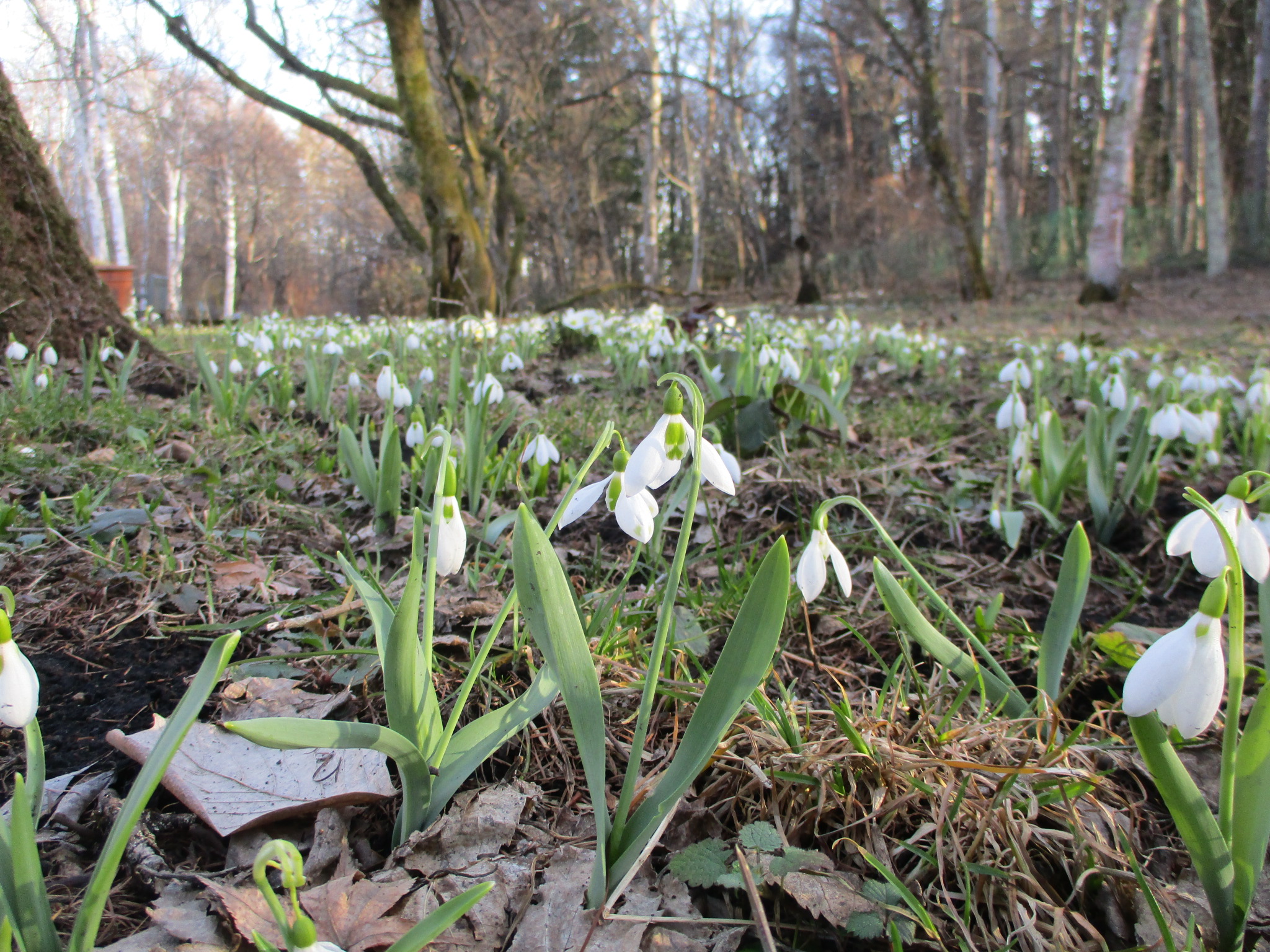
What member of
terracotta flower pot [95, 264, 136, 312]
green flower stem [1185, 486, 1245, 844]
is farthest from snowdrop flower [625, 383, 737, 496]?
terracotta flower pot [95, 264, 136, 312]

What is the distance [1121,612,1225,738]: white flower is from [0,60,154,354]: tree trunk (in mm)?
3900

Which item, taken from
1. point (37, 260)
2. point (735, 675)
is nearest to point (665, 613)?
point (735, 675)

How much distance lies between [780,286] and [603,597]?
22.5 metres

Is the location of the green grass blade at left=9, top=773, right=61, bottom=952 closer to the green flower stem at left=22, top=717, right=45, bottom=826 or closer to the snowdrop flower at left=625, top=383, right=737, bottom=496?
the green flower stem at left=22, top=717, right=45, bottom=826

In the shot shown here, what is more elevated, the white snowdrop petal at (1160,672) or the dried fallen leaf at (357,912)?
the white snowdrop petal at (1160,672)

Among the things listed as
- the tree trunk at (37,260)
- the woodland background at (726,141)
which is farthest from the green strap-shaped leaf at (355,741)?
the woodland background at (726,141)

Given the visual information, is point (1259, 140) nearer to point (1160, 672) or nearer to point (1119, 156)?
point (1119, 156)

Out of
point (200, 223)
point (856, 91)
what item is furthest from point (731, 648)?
point (200, 223)

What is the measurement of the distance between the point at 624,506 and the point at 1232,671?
2.26 feet

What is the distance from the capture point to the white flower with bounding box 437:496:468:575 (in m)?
Result: 0.93

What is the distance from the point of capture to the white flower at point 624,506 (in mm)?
901

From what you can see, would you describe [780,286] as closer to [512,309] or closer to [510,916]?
[512,309]

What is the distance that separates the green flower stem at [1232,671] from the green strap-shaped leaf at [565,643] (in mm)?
656

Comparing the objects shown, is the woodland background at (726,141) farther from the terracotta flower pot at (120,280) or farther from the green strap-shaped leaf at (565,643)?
the green strap-shaped leaf at (565,643)
